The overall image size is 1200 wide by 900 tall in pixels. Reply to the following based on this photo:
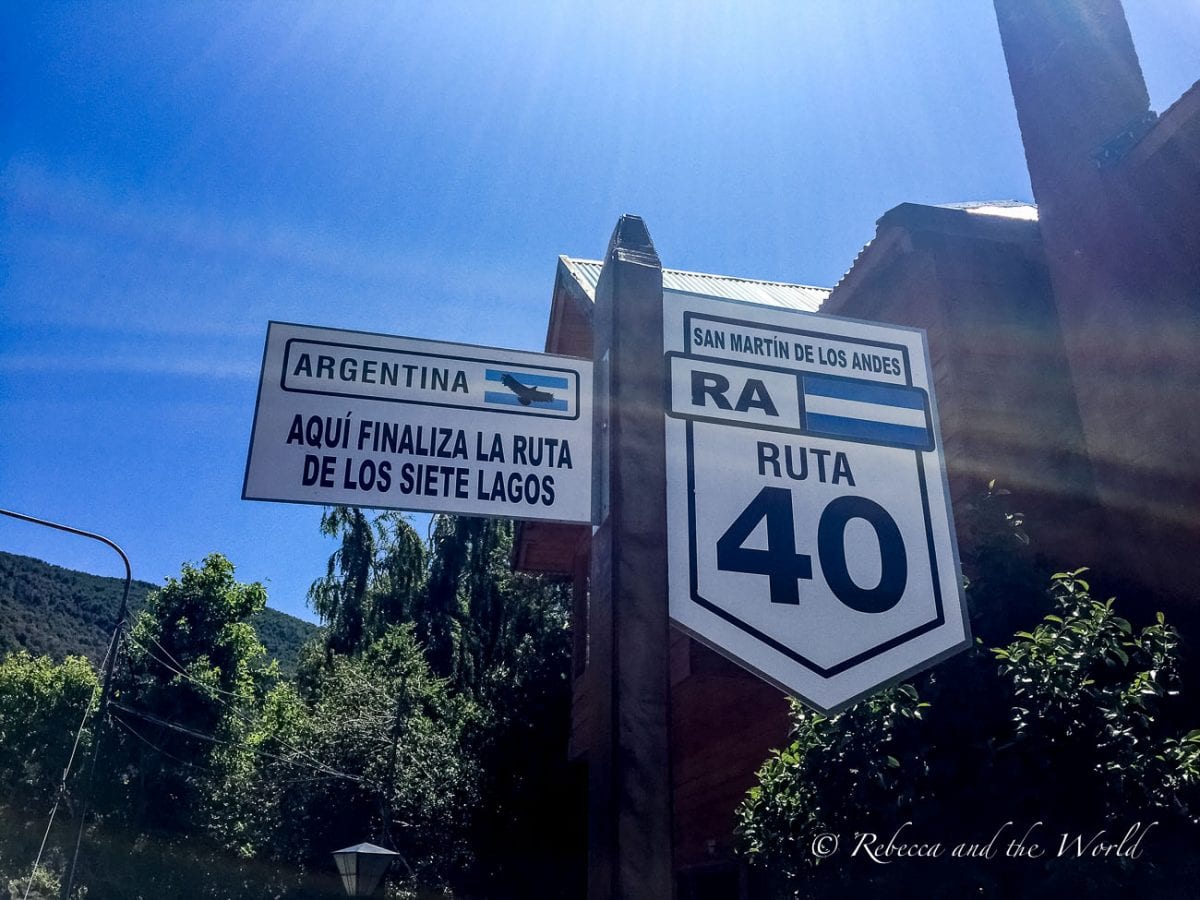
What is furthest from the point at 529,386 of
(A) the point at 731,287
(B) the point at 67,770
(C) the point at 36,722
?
(C) the point at 36,722

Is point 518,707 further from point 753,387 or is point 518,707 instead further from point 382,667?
Answer: point 753,387

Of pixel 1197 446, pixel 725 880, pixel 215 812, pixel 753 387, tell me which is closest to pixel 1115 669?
pixel 1197 446

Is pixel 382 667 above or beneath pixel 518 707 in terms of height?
above

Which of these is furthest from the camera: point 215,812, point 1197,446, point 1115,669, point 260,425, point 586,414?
point 215,812

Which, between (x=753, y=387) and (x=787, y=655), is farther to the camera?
(x=753, y=387)

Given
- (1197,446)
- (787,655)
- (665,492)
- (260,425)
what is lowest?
(787,655)

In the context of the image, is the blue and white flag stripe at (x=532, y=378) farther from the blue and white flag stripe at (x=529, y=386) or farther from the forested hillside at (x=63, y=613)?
the forested hillside at (x=63, y=613)

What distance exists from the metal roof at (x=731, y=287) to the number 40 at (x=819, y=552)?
7506mm

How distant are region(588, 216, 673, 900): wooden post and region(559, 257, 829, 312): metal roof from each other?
24.2ft

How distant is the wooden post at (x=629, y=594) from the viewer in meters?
1.60

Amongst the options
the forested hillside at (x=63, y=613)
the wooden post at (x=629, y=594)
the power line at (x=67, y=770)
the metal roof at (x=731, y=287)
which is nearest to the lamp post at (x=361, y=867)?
the metal roof at (x=731, y=287)

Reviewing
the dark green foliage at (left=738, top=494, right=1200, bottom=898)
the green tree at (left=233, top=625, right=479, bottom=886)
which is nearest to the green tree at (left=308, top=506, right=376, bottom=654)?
the green tree at (left=233, top=625, right=479, bottom=886)

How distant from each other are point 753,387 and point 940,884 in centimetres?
322

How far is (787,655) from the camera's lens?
188cm
